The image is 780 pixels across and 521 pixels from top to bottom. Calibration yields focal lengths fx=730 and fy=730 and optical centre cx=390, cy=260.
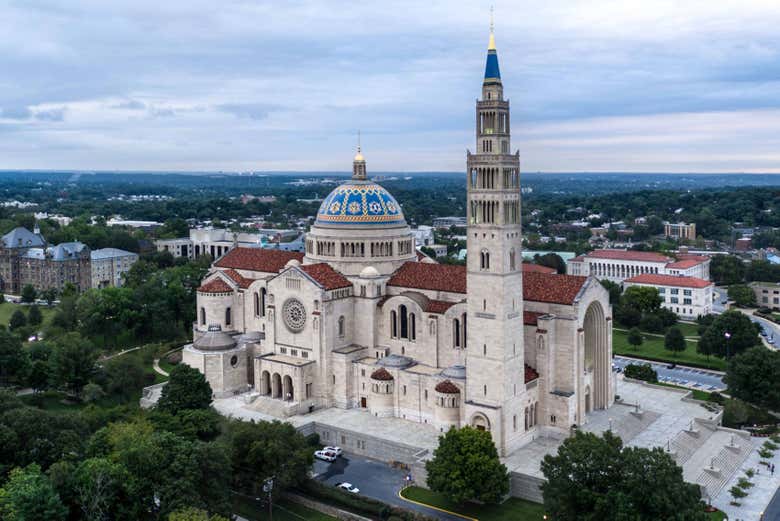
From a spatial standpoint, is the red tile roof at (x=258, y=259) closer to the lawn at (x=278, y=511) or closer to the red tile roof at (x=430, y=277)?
the red tile roof at (x=430, y=277)

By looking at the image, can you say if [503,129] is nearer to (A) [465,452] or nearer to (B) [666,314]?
(A) [465,452]

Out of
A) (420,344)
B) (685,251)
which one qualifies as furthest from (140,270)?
(685,251)

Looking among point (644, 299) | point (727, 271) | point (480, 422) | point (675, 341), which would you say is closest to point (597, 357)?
point (480, 422)

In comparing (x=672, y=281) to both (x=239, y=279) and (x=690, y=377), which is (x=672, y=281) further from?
(x=239, y=279)

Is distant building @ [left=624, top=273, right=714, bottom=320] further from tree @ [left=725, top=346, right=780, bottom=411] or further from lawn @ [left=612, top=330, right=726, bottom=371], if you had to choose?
tree @ [left=725, top=346, right=780, bottom=411]

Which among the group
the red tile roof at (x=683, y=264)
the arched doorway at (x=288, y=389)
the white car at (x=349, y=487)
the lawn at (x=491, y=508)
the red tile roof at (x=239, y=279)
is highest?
the red tile roof at (x=239, y=279)

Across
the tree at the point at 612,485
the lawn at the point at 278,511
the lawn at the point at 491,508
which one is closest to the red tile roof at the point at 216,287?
the lawn at the point at 278,511
